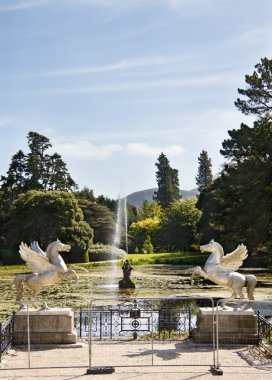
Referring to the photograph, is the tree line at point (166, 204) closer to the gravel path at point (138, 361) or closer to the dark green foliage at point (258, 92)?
the dark green foliage at point (258, 92)

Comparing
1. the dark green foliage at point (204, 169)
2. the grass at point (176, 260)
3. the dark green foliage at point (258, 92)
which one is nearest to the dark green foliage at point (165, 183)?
the dark green foliage at point (204, 169)

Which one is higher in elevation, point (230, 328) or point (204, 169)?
point (204, 169)

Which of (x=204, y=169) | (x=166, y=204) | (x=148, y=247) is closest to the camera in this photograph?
(x=148, y=247)

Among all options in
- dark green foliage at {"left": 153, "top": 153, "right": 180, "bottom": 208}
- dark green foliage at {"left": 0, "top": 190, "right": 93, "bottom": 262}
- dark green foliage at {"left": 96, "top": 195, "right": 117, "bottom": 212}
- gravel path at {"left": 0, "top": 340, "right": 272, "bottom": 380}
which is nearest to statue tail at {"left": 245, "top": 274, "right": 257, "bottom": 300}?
gravel path at {"left": 0, "top": 340, "right": 272, "bottom": 380}

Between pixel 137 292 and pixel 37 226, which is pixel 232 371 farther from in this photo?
pixel 37 226

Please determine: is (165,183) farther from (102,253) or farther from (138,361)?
(138,361)

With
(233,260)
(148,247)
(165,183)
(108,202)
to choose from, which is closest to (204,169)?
(165,183)

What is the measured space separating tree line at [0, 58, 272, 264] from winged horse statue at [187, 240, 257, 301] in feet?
51.5

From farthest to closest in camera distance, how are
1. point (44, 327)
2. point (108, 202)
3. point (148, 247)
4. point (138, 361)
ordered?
point (108, 202) → point (148, 247) → point (44, 327) → point (138, 361)

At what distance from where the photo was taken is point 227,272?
609 inches

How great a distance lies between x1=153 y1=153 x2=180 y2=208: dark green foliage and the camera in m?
104

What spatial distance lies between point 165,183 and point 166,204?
3.98 metres

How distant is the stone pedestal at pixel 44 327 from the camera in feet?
48.5

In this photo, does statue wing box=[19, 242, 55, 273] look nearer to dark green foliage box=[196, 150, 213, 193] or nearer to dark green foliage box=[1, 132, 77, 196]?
dark green foliage box=[1, 132, 77, 196]
